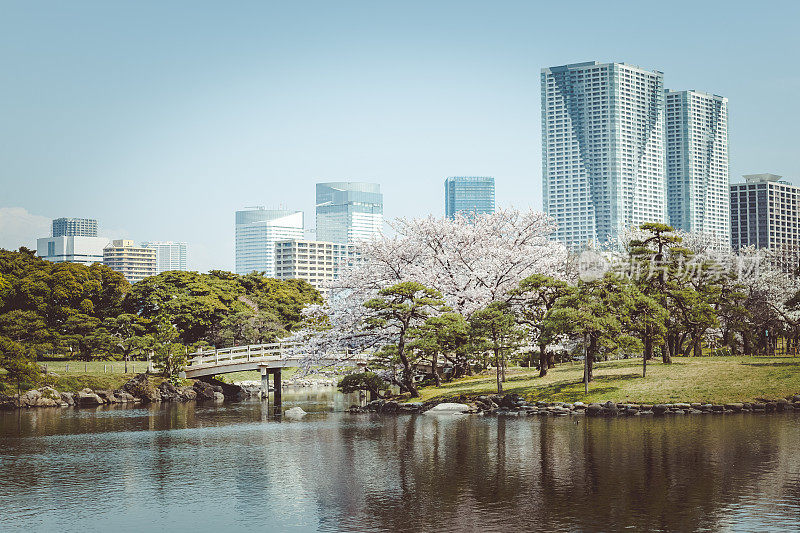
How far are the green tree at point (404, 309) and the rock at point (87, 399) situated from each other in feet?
64.8

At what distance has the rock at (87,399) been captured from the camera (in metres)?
48.5

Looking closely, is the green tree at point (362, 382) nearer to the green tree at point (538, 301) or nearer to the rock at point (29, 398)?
the green tree at point (538, 301)

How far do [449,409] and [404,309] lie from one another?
527cm

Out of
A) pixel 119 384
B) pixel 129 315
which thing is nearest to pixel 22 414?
pixel 119 384

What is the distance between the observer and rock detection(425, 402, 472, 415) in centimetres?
3491

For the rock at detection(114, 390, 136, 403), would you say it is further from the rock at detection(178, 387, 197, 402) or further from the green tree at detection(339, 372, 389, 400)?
the green tree at detection(339, 372, 389, 400)

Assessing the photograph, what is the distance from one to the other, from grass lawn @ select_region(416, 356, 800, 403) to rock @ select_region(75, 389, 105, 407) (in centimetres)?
2198

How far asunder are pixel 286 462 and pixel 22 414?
24.9 metres

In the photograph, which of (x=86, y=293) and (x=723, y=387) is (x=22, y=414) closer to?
(x=86, y=293)

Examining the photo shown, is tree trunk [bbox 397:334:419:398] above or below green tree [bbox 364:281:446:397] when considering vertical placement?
below

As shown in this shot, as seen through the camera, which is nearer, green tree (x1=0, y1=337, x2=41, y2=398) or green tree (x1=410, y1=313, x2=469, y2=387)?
green tree (x1=410, y1=313, x2=469, y2=387)

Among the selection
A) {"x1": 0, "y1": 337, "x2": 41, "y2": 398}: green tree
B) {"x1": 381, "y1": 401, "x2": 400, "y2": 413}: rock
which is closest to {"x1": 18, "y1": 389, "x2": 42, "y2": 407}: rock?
{"x1": 0, "y1": 337, "x2": 41, "y2": 398}: green tree

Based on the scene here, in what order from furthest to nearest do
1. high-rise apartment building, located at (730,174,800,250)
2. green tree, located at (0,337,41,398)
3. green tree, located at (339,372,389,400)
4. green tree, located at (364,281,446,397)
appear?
high-rise apartment building, located at (730,174,800,250)
green tree, located at (0,337,41,398)
green tree, located at (339,372,389,400)
green tree, located at (364,281,446,397)

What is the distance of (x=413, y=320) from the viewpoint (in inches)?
1609
